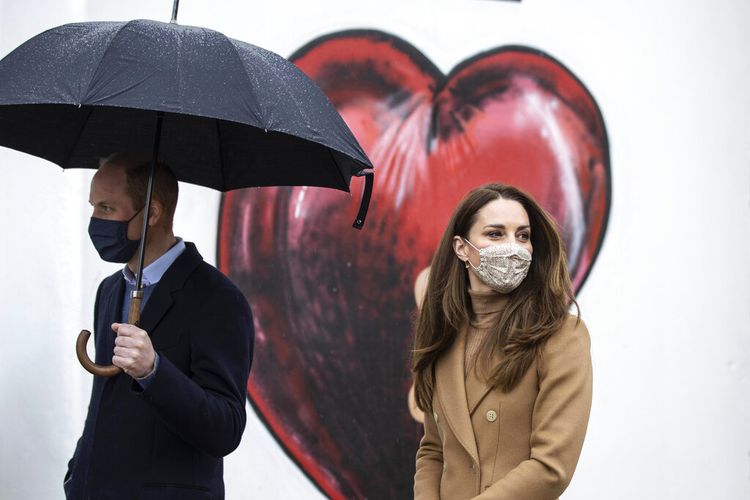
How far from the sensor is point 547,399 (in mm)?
2689

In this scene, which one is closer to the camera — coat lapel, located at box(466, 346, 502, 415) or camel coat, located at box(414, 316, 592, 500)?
camel coat, located at box(414, 316, 592, 500)

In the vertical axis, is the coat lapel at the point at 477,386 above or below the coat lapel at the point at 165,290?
below

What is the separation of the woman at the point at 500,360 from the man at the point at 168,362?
56cm

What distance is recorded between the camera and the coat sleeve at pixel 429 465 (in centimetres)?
Answer: 297

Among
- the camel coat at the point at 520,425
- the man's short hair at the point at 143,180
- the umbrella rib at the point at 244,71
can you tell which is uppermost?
the umbrella rib at the point at 244,71

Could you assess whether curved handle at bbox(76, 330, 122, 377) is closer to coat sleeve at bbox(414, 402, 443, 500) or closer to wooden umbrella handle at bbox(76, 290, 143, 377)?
wooden umbrella handle at bbox(76, 290, 143, 377)

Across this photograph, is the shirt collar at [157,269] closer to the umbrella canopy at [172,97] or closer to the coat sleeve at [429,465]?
the umbrella canopy at [172,97]

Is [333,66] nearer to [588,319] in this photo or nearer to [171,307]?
Result: [588,319]

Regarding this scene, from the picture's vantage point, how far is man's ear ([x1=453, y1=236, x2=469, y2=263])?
9.80ft

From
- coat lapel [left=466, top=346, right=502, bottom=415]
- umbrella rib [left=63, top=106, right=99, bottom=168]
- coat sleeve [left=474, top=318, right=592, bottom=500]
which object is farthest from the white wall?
coat sleeve [left=474, top=318, right=592, bottom=500]

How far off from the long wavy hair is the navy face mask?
0.87 meters

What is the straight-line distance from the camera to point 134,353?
8.23 feet

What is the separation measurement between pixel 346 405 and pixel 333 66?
56.8 inches

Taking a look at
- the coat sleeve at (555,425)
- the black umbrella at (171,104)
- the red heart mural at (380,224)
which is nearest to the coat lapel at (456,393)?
the coat sleeve at (555,425)
